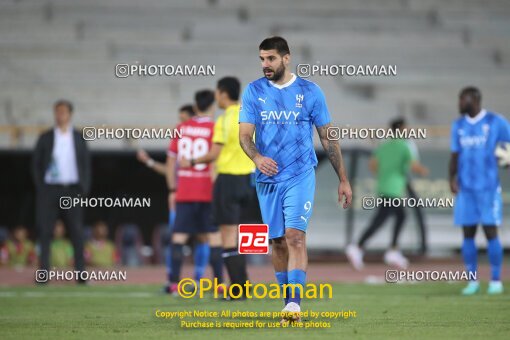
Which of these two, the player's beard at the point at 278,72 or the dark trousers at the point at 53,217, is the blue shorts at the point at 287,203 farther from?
the dark trousers at the point at 53,217

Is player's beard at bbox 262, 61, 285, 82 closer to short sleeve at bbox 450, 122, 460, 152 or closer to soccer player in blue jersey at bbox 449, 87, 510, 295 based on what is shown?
soccer player in blue jersey at bbox 449, 87, 510, 295

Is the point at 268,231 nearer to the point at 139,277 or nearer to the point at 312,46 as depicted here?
the point at 139,277

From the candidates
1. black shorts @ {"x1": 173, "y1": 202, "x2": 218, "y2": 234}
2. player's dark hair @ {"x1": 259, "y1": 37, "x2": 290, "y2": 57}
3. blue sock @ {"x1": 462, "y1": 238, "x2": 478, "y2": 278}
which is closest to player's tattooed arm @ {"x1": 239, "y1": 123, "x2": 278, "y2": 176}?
player's dark hair @ {"x1": 259, "y1": 37, "x2": 290, "y2": 57}

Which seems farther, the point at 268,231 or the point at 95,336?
the point at 268,231

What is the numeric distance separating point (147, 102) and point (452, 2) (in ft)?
28.9

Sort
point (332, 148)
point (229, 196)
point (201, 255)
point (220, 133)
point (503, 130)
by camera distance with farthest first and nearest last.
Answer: point (201, 255), point (503, 130), point (229, 196), point (220, 133), point (332, 148)

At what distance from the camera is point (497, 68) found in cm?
2516

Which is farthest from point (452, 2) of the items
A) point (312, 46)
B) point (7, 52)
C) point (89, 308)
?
→ point (89, 308)

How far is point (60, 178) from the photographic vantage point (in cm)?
1409

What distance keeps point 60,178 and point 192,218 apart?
2987mm

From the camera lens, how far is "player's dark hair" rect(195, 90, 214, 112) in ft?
37.9

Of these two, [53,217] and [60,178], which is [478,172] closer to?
[60,178]

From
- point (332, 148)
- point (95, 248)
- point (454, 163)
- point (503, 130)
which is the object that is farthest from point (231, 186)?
point (95, 248)

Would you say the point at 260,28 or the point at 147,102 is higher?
the point at 260,28
